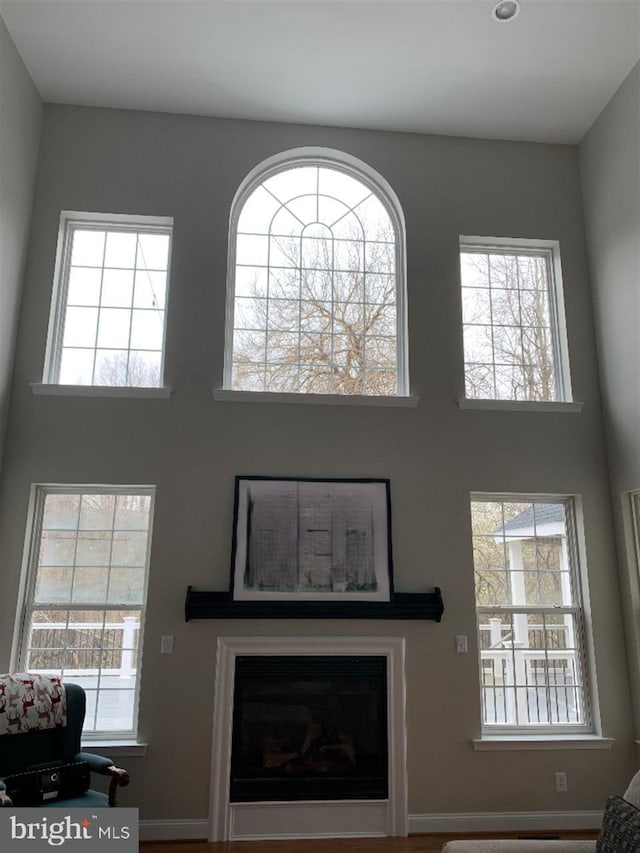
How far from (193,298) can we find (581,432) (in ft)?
9.77

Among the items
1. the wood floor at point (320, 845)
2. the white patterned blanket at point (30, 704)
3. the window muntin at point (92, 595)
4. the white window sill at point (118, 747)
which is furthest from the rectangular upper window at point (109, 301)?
the wood floor at point (320, 845)

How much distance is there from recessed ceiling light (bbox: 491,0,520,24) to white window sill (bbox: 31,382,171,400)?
3.23m

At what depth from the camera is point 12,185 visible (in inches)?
161

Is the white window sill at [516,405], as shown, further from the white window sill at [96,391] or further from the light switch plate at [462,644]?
the white window sill at [96,391]

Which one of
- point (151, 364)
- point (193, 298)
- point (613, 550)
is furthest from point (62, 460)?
point (613, 550)

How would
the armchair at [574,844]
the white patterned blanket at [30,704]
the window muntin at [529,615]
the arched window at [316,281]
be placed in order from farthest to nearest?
the arched window at [316,281]
the window muntin at [529,615]
the white patterned blanket at [30,704]
the armchair at [574,844]

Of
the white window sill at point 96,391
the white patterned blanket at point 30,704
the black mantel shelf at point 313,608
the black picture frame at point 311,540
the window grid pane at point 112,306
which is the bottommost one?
the white patterned blanket at point 30,704

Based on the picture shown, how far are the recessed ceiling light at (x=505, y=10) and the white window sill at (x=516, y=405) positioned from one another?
2.47 m

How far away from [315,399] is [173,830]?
9.12 feet

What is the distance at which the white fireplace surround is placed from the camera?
366 centimetres

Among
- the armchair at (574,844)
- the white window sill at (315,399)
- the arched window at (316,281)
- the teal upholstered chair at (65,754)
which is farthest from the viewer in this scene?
the arched window at (316,281)

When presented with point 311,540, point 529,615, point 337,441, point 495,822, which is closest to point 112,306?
point 337,441

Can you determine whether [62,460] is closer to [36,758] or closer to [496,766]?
[36,758]

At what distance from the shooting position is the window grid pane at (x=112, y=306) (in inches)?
172
